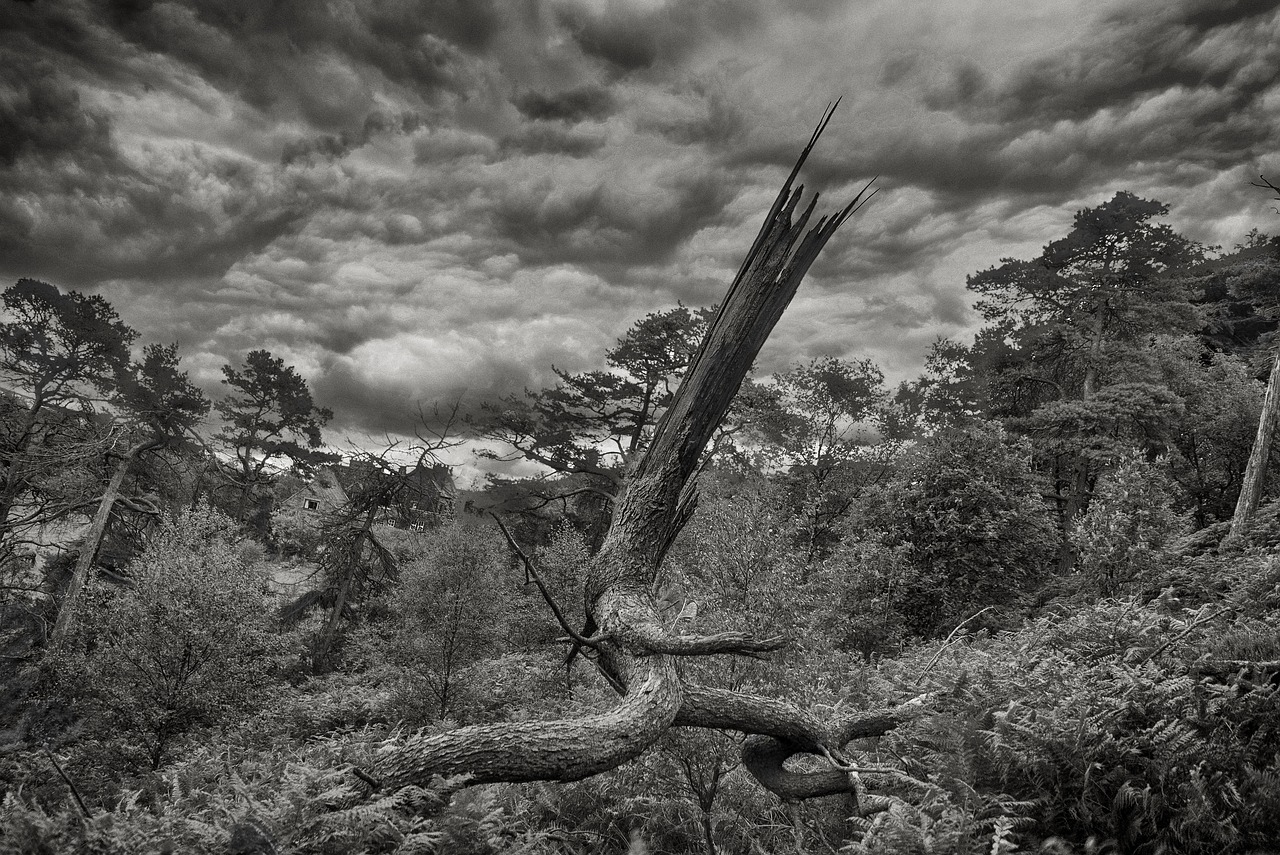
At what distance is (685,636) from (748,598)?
5.63m

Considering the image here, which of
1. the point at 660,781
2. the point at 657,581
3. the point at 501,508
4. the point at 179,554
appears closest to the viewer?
the point at 657,581

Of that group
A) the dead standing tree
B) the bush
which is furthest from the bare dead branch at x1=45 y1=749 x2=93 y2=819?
the bush

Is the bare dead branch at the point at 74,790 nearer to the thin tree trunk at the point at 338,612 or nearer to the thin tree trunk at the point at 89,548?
the thin tree trunk at the point at 89,548

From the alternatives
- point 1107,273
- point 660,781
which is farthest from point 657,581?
point 1107,273

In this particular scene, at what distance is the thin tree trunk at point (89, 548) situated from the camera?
50.2ft

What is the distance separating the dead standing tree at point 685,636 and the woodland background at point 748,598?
0.33 metres

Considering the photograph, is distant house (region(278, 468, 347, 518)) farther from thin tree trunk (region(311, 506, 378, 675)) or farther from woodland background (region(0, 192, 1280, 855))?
thin tree trunk (region(311, 506, 378, 675))

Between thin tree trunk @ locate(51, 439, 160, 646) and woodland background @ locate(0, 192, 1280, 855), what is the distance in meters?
0.14

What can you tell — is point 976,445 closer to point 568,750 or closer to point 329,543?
point 568,750

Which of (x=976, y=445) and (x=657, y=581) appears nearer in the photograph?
(x=657, y=581)

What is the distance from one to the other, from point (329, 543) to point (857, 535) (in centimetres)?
1741

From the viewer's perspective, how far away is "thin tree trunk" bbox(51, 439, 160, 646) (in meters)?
15.3

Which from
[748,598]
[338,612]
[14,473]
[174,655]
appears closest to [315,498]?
[338,612]

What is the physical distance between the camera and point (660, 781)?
5309mm
